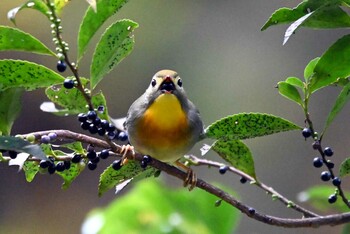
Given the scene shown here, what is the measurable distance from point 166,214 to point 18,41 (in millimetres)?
891

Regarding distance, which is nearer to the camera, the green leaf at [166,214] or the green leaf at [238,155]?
the green leaf at [238,155]

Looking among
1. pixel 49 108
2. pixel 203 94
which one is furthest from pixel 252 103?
pixel 49 108

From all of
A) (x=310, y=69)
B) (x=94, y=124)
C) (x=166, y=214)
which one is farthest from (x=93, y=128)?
(x=166, y=214)

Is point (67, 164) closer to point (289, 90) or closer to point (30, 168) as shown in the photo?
point (30, 168)

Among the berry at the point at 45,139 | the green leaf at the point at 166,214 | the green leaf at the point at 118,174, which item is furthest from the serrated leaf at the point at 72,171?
the green leaf at the point at 166,214

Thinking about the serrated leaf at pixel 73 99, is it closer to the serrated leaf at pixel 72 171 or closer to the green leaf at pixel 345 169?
the serrated leaf at pixel 72 171

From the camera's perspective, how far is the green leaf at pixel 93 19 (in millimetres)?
894

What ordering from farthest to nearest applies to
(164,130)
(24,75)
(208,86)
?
(208,86) → (164,130) → (24,75)

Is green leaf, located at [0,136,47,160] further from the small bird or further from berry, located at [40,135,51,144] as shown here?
the small bird

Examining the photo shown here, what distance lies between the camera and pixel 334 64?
3.09ft

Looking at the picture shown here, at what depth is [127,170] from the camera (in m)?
1.03

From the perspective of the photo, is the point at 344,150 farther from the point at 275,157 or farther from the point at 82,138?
the point at 82,138

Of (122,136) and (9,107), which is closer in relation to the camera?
(9,107)

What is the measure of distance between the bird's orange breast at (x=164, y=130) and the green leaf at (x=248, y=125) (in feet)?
0.81
